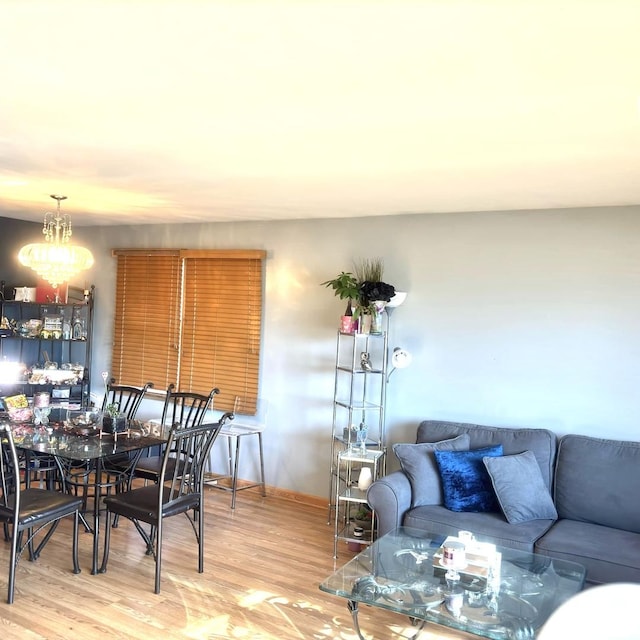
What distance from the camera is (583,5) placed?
146 cm

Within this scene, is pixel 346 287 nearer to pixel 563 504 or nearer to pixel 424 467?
pixel 424 467

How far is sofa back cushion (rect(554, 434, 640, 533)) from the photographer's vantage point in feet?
11.9

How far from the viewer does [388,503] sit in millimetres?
3693

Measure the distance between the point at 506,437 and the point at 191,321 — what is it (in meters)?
2.97

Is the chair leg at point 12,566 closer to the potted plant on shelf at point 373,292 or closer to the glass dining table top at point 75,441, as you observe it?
the glass dining table top at point 75,441

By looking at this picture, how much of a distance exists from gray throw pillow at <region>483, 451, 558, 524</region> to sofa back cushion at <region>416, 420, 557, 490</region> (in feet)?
0.45

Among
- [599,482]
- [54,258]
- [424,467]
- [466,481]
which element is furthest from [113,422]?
[599,482]

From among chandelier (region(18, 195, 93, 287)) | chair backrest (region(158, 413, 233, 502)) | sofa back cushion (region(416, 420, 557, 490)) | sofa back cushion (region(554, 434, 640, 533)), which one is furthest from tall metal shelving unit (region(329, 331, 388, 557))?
chandelier (region(18, 195, 93, 287))

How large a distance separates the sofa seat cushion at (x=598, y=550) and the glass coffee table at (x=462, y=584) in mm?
224

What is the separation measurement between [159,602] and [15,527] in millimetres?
→ 848

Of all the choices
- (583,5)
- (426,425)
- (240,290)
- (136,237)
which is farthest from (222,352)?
(583,5)

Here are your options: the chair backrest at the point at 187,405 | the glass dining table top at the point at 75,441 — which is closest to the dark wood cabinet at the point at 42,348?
the chair backrest at the point at 187,405

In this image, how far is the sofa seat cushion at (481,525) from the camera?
3.42 metres

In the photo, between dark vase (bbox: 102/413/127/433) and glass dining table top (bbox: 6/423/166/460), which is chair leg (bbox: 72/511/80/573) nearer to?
glass dining table top (bbox: 6/423/166/460)
